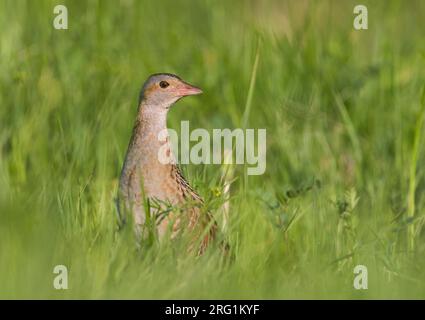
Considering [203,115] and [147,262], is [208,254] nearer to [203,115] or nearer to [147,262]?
[147,262]

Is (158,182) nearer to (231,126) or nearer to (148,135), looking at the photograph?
(148,135)

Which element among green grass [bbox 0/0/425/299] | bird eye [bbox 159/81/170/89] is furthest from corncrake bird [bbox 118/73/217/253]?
green grass [bbox 0/0/425/299]

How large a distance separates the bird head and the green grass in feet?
1.13

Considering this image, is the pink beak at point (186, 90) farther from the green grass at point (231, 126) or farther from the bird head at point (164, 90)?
the green grass at point (231, 126)

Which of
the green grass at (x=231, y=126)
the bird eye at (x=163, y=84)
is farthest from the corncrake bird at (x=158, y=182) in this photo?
the green grass at (x=231, y=126)

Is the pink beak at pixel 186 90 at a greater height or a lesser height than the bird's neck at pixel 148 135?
greater

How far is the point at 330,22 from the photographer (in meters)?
8.18

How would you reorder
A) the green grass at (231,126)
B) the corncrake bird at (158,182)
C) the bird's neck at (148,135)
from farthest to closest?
the bird's neck at (148,135)
the corncrake bird at (158,182)
the green grass at (231,126)

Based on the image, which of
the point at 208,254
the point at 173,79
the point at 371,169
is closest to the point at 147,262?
the point at 208,254

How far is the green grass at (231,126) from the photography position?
480 centimetres

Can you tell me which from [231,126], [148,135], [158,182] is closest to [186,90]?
[148,135]

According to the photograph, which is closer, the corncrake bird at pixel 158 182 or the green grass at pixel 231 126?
the green grass at pixel 231 126

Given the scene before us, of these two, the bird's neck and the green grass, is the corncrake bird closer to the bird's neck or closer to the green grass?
the bird's neck
